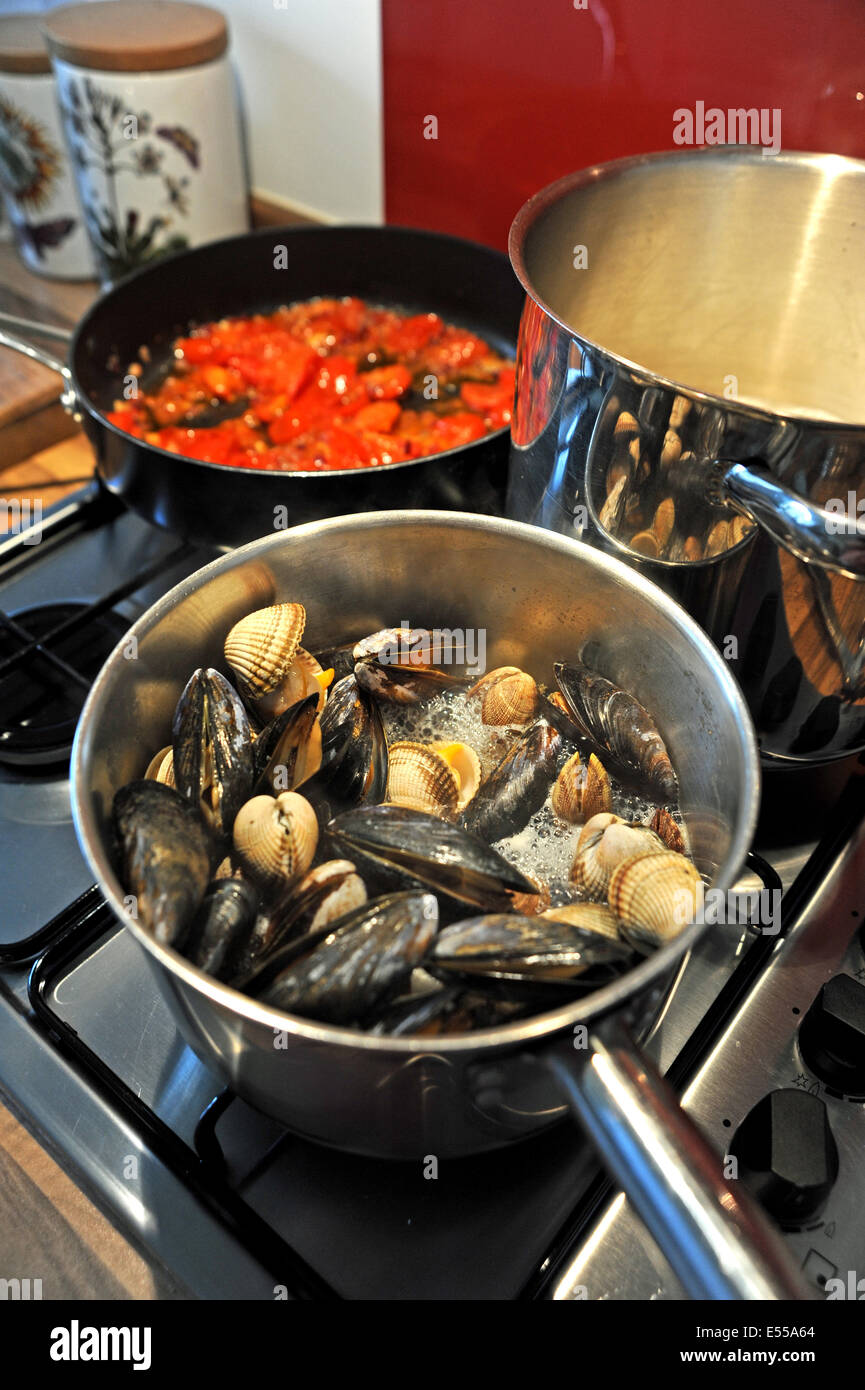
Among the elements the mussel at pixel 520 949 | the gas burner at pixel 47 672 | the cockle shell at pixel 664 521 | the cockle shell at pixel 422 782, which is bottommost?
the gas burner at pixel 47 672

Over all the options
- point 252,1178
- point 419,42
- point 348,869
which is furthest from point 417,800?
point 419,42

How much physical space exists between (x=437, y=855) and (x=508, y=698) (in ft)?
0.59

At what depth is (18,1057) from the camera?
1.93ft

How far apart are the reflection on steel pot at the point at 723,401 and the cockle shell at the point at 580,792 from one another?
0.13 metres

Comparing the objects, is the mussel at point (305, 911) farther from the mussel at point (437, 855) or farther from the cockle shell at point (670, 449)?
the cockle shell at point (670, 449)

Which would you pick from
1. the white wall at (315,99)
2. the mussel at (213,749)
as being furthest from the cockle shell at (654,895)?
the white wall at (315,99)

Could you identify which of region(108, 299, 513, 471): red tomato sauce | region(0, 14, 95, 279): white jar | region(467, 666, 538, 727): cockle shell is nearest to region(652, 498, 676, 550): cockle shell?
region(467, 666, 538, 727): cockle shell

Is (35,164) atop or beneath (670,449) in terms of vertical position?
atop

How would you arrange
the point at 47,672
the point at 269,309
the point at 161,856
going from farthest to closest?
the point at 269,309 < the point at 47,672 < the point at 161,856

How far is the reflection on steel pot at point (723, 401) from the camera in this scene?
526 millimetres

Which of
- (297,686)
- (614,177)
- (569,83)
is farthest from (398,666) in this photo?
(569,83)

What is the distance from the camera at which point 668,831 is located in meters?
0.57

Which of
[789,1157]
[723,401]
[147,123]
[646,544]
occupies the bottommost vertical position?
[789,1157]

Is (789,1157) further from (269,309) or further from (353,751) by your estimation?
Result: (269,309)
